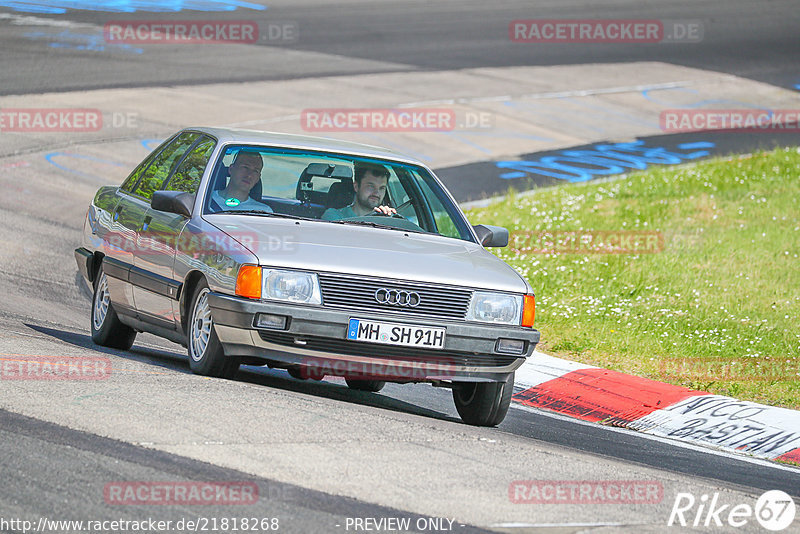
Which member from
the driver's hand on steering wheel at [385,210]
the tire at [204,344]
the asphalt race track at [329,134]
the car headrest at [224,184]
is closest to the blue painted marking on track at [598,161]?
the asphalt race track at [329,134]

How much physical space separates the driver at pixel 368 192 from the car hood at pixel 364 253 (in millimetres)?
282

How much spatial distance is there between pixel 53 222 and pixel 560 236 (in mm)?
5975

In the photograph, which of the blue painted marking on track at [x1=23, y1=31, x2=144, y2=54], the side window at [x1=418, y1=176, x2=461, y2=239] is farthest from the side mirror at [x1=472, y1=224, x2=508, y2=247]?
the blue painted marking on track at [x1=23, y1=31, x2=144, y2=54]

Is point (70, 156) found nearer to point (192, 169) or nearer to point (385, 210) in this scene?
point (192, 169)

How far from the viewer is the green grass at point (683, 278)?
10.5 meters

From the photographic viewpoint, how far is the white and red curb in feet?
28.0

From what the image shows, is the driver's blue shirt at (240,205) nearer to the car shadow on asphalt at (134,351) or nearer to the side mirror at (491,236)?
the car shadow on asphalt at (134,351)

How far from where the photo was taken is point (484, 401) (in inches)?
306

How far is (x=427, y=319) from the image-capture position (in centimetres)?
715

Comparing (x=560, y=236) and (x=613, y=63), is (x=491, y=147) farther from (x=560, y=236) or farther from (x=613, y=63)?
(x=613, y=63)

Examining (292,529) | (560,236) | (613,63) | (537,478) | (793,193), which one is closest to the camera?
(292,529)

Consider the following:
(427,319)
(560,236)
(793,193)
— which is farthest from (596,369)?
→ (793,193)

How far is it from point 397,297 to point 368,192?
1409mm

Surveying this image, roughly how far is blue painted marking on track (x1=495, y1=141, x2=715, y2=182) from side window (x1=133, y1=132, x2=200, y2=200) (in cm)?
1104
